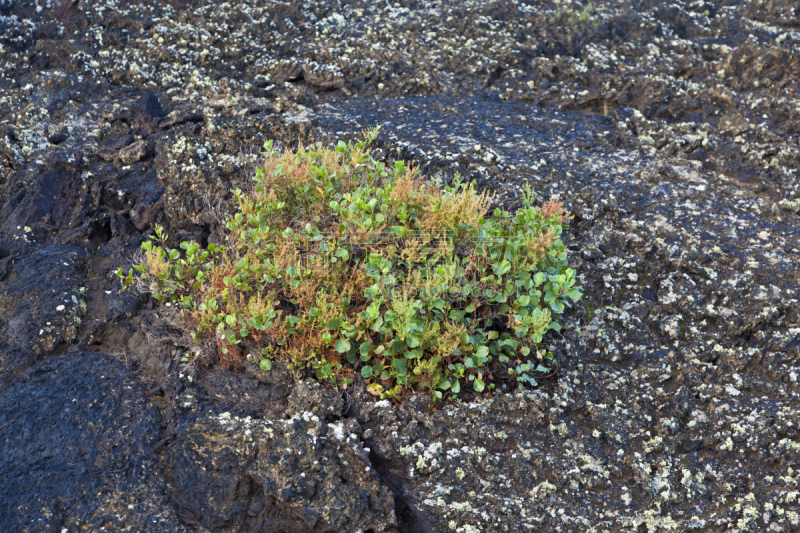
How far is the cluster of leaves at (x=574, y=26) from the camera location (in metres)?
7.54

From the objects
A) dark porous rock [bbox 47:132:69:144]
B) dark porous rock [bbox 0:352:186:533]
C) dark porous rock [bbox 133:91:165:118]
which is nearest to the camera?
dark porous rock [bbox 0:352:186:533]

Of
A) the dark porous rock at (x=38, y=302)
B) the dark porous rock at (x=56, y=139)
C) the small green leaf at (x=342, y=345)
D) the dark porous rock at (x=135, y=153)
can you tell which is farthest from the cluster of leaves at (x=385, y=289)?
the dark porous rock at (x=56, y=139)

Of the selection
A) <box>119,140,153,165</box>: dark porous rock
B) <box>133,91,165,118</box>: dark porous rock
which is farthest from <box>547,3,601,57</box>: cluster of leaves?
<box>119,140,153,165</box>: dark porous rock

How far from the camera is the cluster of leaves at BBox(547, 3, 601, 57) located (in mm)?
7539

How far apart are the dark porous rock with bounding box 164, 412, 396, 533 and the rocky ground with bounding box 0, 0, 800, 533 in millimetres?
12

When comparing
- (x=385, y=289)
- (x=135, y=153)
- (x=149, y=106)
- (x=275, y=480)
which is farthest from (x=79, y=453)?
(x=149, y=106)

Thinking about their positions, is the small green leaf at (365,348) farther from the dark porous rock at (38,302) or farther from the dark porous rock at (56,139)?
the dark porous rock at (56,139)

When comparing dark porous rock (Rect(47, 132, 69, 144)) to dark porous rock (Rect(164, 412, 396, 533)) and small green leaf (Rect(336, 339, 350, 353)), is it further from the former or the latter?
small green leaf (Rect(336, 339, 350, 353))

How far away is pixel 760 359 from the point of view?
4078 millimetres

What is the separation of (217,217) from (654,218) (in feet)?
12.2

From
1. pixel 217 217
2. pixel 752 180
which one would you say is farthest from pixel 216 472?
pixel 752 180

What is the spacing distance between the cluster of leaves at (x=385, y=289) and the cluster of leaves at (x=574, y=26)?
4.10 m

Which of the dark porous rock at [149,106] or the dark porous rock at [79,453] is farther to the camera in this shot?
the dark porous rock at [149,106]

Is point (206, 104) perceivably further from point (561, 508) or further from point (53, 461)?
point (561, 508)
